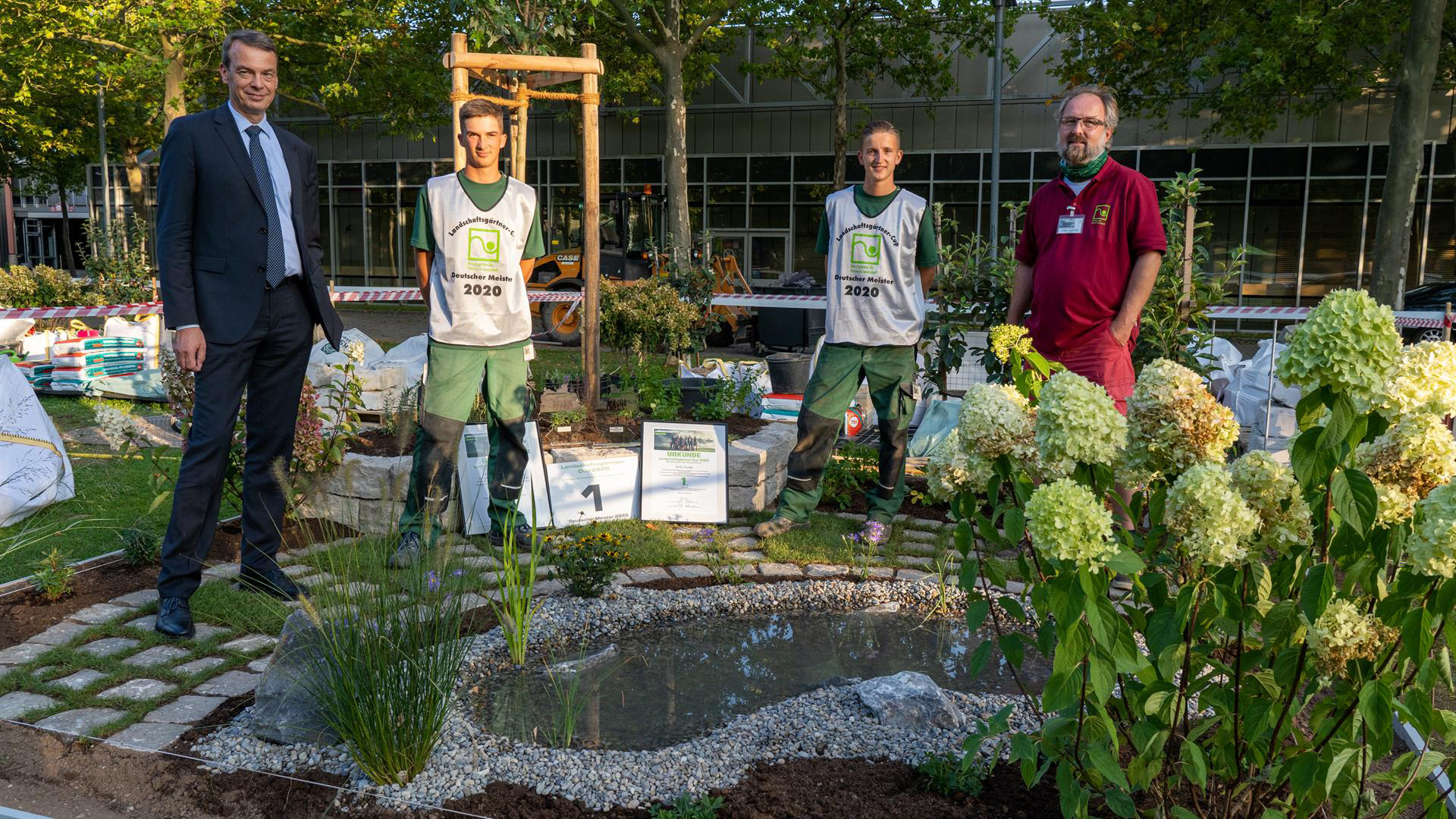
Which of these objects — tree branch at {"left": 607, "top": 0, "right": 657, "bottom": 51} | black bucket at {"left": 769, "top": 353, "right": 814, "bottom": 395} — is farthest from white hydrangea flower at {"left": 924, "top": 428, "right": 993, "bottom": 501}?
tree branch at {"left": 607, "top": 0, "right": 657, "bottom": 51}

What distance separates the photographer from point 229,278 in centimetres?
397

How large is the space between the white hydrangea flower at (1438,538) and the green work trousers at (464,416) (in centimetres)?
368

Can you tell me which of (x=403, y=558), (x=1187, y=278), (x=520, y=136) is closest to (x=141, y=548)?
(x=403, y=558)

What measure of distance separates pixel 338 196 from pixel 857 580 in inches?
1107

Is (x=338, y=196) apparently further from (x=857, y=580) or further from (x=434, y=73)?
(x=857, y=580)

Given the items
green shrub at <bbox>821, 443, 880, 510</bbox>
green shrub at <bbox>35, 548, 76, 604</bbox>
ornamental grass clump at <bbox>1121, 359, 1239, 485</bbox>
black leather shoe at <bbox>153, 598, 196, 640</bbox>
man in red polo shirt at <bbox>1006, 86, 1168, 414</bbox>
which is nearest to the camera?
ornamental grass clump at <bbox>1121, 359, 1239, 485</bbox>

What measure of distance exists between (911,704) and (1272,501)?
1426mm

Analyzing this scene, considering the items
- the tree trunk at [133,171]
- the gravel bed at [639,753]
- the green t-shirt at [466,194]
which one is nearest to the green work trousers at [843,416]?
the green t-shirt at [466,194]

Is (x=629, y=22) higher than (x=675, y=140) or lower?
higher

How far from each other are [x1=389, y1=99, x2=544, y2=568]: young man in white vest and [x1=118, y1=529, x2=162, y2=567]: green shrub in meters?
1.00

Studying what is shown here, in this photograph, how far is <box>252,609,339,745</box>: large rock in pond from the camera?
2.93 m

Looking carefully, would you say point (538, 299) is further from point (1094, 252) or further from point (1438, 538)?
point (1438, 538)

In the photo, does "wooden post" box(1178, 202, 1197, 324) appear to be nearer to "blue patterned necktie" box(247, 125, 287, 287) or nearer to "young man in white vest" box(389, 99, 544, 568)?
"young man in white vest" box(389, 99, 544, 568)

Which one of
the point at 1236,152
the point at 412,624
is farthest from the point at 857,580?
the point at 1236,152
